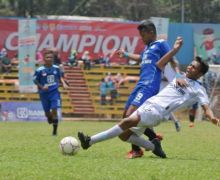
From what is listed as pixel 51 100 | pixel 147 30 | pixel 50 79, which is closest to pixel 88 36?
pixel 50 79

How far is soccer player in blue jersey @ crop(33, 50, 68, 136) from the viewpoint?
17.7 meters

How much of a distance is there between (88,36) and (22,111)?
7896 millimetres

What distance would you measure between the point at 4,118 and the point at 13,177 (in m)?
22.3

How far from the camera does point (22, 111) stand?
2955 centimetres

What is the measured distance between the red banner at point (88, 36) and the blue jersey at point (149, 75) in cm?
2496

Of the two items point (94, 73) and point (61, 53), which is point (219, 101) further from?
point (61, 53)

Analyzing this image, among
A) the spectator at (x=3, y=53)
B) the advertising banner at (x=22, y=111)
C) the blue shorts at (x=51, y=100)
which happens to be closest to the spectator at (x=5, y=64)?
the spectator at (x=3, y=53)

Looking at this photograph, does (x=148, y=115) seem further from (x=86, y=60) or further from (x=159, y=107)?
(x=86, y=60)

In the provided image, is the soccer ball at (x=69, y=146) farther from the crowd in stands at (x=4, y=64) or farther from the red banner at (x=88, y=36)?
the red banner at (x=88, y=36)

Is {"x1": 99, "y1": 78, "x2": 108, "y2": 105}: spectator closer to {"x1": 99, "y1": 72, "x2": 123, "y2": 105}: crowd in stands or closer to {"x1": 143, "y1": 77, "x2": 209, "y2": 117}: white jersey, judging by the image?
{"x1": 99, "y1": 72, "x2": 123, "y2": 105}: crowd in stands

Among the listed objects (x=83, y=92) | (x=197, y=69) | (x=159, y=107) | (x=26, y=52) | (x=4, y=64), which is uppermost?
(x=197, y=69)

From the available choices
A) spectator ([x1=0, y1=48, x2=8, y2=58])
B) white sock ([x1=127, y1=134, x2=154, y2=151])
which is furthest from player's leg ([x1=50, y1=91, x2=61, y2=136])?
spectator ([x1=0, y1=48, x2=8, y2=58])

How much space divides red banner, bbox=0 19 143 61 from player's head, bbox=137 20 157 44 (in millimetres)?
24897

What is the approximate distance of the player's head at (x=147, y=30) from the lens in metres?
10.8
